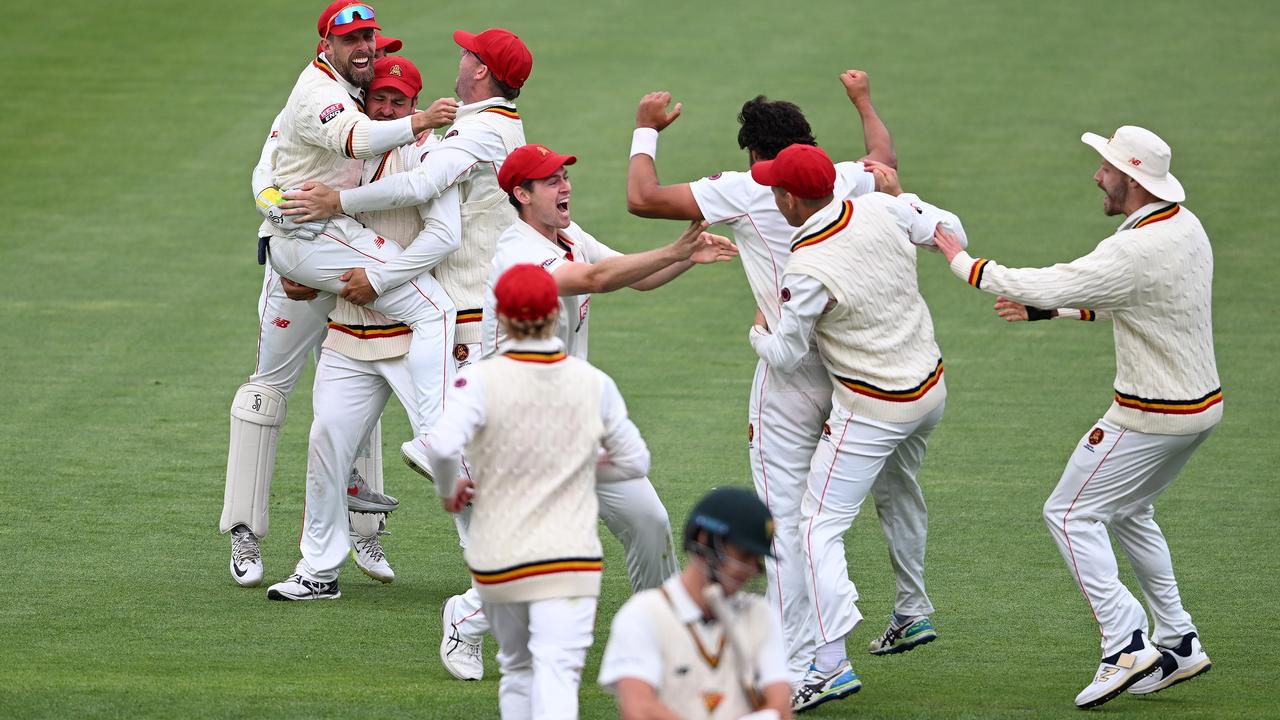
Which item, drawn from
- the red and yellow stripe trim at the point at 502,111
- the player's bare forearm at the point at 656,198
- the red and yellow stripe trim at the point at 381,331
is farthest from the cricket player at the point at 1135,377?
the red and yellow stripe trim at the point at 381,331

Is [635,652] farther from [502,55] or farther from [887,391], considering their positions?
[502,55]

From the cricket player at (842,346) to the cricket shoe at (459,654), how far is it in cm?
132

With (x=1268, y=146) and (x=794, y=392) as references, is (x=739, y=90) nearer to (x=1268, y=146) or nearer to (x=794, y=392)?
(x=1268, y=146)

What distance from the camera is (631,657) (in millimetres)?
4207

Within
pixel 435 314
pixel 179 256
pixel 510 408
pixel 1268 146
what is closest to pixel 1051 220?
pixel 1268 146

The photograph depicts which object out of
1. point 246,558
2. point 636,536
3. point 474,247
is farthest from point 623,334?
point 636,536

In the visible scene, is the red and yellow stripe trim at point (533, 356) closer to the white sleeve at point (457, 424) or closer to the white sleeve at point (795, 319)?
the white sleeve at point (457, 424)

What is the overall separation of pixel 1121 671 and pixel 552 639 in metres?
2.48

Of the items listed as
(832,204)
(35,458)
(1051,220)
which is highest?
(832,204)

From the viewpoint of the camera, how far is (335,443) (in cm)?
774

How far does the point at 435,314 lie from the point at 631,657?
3805 mm

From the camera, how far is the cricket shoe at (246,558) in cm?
790

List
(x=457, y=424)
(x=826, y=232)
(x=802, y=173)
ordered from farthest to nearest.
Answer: (x=826, y=232) < (x=802, y=173) < (x=457, y=424)

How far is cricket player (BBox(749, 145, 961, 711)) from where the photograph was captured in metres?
6.15
